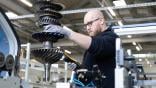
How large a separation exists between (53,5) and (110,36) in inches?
15.8

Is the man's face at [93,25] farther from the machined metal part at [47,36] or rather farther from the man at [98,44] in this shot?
the machined metal part at [47,36]

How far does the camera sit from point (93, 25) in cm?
175

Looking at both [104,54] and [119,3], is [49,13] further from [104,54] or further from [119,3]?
[119,3]

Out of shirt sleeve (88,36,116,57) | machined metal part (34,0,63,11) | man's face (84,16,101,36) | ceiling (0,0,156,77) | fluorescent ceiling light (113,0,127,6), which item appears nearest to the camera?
machined metal part (34,0,63,11)

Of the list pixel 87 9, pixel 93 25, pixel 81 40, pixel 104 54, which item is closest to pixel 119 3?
pixel 87 9

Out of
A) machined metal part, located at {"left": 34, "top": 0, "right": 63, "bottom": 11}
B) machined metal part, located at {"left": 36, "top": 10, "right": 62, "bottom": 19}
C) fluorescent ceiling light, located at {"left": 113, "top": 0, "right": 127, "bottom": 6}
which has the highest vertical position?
fluorescent ceiling light, located at {"left": 113, "top": 0, "right": 127, "bottom": 6}

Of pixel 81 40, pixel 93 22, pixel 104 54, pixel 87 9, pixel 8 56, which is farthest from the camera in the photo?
pixel 87 9

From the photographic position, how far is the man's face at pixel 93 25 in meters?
1.73

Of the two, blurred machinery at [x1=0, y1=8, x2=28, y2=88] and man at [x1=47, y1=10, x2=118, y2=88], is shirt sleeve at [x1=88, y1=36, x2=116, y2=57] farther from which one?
blurred machinery at [x1=0, y1=8, x2=28, y2=88]

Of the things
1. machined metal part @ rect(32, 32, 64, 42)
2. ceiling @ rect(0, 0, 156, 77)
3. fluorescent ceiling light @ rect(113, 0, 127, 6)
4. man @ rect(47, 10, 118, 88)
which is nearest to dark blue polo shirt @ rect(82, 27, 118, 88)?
man @ rect(47, 10, 118, 88)

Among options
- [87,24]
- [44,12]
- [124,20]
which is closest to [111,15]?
[124,20]

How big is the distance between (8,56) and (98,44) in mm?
463

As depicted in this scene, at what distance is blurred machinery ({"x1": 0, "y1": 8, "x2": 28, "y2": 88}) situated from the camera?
1.31 metres

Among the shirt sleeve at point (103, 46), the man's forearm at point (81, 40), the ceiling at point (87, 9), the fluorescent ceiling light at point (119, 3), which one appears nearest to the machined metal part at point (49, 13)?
the man's forearm at point (81, 40)
